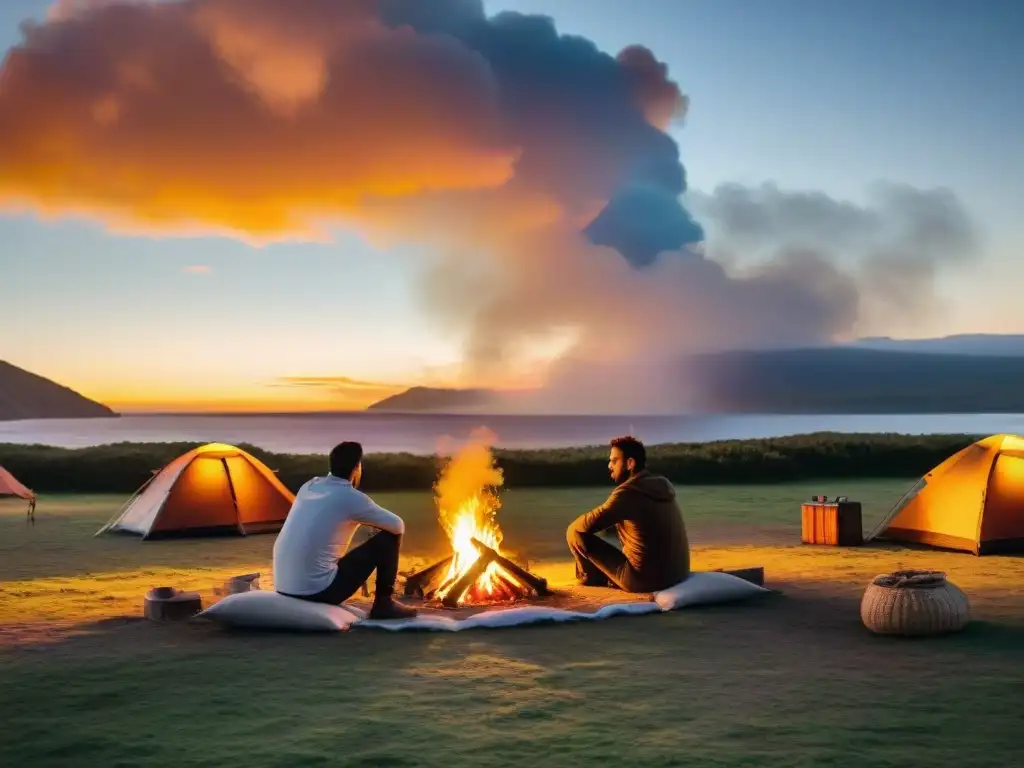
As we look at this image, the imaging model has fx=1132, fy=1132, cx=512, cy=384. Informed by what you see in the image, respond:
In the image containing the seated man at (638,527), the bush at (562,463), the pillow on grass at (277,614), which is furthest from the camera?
the bush at (562,463)

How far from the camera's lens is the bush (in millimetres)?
28125

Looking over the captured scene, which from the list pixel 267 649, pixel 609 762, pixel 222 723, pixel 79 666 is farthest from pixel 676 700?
pixel 79 666

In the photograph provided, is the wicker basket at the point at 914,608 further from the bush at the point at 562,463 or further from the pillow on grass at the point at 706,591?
the bush at the point at 562,463

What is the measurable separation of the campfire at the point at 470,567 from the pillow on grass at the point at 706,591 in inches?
46.9

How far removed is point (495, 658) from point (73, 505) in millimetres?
18312

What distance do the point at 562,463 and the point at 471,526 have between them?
1823 centimetres

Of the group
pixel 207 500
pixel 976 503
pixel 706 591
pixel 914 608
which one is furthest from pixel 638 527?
pixel 207 500

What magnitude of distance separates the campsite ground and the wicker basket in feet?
0.40

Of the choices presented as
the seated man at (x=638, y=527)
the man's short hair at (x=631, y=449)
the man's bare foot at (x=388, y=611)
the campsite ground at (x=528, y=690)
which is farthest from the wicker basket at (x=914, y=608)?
the man's bare foot at (x=388, y=611)

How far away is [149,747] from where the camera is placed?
5.98 metres

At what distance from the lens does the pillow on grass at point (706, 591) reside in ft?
33.0

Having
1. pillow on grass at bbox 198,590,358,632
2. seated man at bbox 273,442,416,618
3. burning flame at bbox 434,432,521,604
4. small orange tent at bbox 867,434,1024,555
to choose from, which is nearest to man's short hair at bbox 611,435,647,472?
Result: burning flame at bbox 434,432,521,604

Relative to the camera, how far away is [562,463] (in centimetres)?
2956

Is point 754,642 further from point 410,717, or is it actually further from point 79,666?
point 79,666
